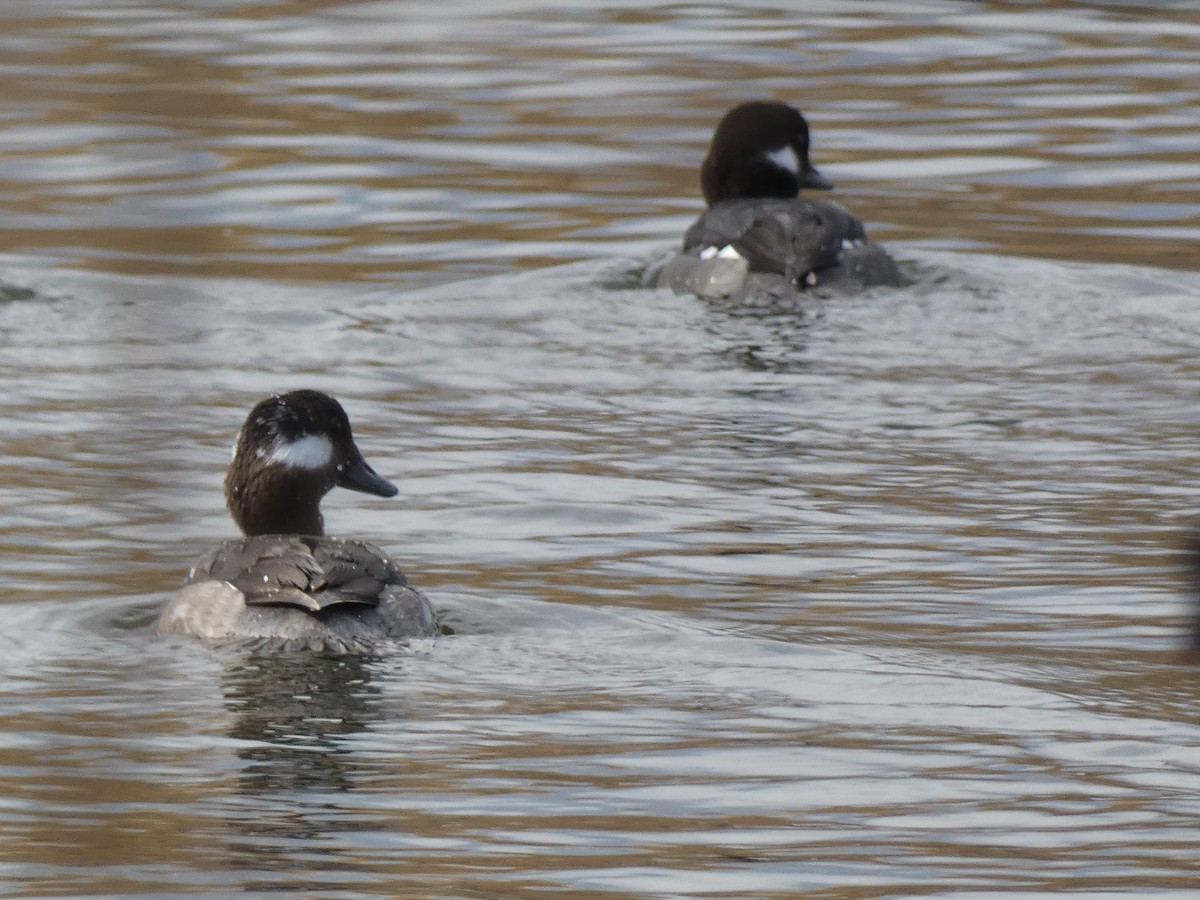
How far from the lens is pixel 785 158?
14359 millimetres

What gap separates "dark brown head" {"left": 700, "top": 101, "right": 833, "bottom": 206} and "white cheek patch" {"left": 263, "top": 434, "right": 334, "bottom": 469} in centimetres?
634

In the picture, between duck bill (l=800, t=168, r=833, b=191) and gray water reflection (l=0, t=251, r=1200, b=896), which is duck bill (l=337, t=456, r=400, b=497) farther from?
duck bill (l=800, t=168, r=833, b=191)

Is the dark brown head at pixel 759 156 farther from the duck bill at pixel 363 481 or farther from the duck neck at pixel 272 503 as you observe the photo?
the duck neck at pixel 272 503

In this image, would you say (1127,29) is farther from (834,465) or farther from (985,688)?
(985,688)

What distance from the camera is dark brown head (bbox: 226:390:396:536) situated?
26.3 ft

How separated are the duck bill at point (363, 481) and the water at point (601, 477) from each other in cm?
26

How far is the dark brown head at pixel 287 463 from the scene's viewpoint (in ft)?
26.3

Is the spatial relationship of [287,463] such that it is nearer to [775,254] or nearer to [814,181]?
[775,254]

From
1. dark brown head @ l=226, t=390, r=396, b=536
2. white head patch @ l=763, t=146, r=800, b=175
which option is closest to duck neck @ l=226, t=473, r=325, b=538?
dark brown head @ l=226, t=390, r=396, b=536

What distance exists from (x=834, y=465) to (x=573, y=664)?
9.69 feet

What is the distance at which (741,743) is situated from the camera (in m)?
5.90

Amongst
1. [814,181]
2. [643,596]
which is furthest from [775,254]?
[643,596]

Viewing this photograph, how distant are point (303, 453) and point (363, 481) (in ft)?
1.03

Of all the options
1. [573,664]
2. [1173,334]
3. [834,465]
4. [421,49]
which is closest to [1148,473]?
[834,465]
